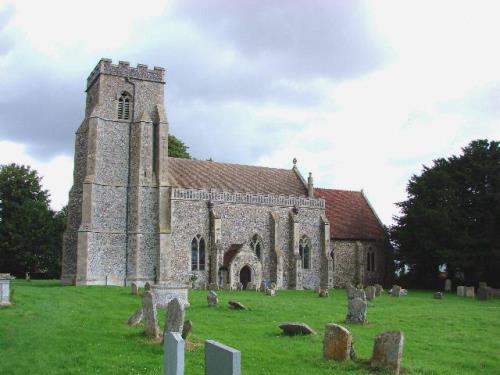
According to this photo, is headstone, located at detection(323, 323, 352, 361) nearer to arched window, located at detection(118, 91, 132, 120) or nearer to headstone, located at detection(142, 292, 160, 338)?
headstone, located at detection(142, 292, 160, 338)

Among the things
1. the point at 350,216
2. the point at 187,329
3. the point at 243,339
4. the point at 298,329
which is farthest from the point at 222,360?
the point at 350,216

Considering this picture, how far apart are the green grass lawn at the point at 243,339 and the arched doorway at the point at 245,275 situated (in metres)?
15.1

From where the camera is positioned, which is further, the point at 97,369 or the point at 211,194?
the point at 211,194

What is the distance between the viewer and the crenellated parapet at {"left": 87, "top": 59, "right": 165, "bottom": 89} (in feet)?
117

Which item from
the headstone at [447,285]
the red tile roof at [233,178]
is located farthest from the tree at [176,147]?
the headstone at [447,285]

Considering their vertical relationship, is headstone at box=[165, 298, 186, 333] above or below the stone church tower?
below

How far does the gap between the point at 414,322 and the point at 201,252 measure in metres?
20.8

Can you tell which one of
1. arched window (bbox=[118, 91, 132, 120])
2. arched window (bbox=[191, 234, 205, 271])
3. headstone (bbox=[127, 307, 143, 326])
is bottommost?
headstone (bbox=[127, 307, 143, 326])

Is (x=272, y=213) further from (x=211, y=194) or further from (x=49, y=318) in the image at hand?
(x=49, y=318)

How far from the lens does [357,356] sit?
433 inches

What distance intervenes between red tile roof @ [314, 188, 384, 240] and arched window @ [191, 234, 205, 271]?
11027 mm

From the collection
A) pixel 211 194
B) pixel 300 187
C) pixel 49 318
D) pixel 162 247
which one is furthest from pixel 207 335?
pixel 300 187

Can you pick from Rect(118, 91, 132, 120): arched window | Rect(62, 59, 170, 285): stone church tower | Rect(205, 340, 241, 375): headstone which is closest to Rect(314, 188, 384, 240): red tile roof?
Rect(62, 59, 170, 285): stone church tower

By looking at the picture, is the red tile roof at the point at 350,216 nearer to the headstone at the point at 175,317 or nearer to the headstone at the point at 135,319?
the headstone at the point at 135,319
